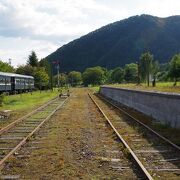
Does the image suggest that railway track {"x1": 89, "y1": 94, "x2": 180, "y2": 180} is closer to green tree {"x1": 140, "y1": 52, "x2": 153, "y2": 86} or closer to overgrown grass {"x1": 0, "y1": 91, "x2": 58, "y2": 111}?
overgrown grass {"x1": 0, "y1": 91, "x2": 58, "y2": 111}

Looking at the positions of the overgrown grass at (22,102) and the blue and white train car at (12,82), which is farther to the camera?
the blue and white train car at (12,82)

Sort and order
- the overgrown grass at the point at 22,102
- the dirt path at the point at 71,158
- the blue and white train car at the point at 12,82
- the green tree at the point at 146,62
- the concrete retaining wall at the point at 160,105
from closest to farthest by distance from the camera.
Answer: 1. the dirt path at the point at 71,158
2. the concrete retaining wall at the point at 160,105
3. the overgrown grass at the point at 22,102
4. the blue and white train car at the point at 12,82
5. the green tree at the point at 146,62

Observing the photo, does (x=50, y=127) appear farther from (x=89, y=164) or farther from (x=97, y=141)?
(x=89, y=164)

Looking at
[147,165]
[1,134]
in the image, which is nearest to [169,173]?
[147,165]

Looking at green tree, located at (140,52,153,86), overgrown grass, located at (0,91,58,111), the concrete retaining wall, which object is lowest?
overgrown grass, located at (0,91,58,111)

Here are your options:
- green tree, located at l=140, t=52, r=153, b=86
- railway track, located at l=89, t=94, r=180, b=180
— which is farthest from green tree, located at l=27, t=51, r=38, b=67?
railway track, located at l=89, t=94, r=180, b=180

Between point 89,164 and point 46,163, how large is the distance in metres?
1.01

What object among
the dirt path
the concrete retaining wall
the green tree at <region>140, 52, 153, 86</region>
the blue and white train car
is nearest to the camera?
the dirt path

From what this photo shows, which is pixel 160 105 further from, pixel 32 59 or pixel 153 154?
pixel 32 59

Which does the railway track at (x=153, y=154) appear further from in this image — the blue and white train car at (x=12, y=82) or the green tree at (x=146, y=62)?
the green tree at (x=146, y=62)

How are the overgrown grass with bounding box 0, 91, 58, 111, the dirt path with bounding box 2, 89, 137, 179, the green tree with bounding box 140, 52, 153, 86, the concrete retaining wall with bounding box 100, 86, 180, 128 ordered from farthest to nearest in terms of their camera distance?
the green tree with bounding box 140, 52, 153, 86 → the overgrown grass with bounding box 0, 91, 58, 111 → the concrete retaining wall with bounding box 100, 86, 180, 128 → the dirt path with bounding box 2, 89, 137, 179

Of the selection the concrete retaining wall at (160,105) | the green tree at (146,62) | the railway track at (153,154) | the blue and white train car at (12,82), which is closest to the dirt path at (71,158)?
the railway track at (153,154)

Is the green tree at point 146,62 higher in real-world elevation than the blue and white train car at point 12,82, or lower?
higher

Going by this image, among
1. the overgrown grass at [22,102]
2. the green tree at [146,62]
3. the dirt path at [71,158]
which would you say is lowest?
the overgrown grass at [22,102]
